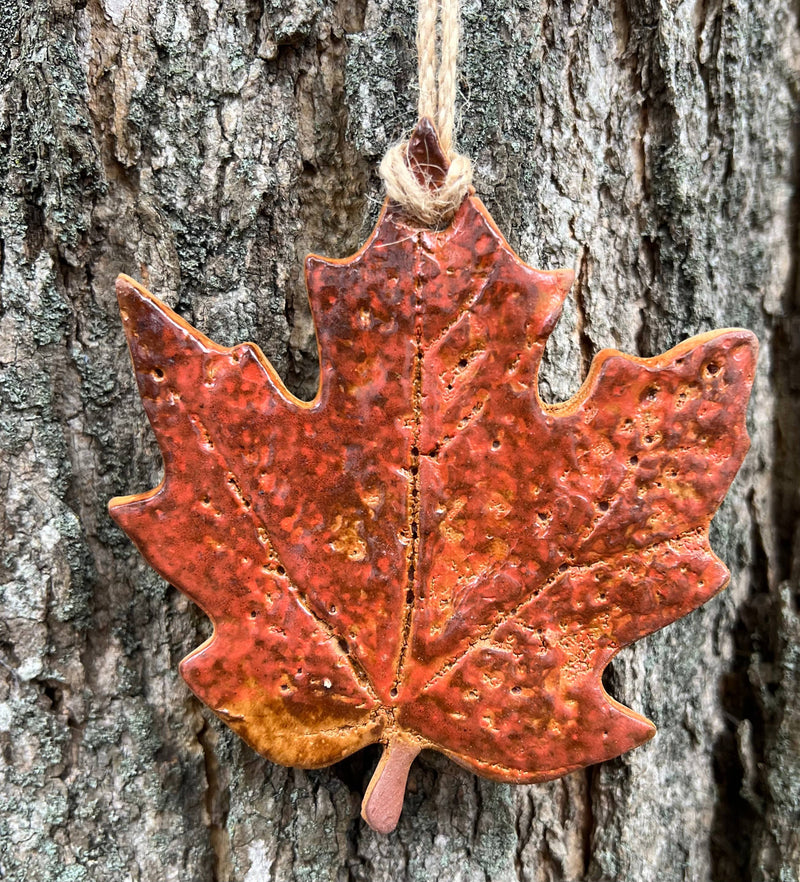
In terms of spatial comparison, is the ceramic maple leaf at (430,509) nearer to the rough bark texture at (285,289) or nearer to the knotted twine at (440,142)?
the knotted twine at (440,142)

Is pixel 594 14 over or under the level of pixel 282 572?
over

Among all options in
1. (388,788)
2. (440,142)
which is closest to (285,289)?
(440,142)

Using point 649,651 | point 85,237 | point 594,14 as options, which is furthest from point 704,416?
point 85,237

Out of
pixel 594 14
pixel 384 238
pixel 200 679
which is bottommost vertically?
pixel 200 679

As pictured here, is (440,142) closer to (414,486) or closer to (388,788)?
(414,486)

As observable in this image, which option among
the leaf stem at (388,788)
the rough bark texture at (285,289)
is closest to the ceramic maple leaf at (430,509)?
the leaf stem at (388,788)

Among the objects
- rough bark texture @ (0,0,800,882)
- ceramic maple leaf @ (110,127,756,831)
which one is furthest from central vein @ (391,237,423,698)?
rough bark texture @ (0,0,800,882)

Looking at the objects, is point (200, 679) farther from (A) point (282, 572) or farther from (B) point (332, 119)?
(B) point (332, 119)
